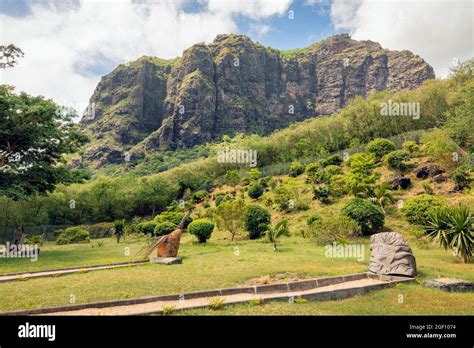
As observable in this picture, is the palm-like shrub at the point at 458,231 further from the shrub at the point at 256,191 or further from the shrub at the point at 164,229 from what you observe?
the shrub at the point at 256,191

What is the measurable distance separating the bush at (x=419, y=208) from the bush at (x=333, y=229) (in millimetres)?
4068

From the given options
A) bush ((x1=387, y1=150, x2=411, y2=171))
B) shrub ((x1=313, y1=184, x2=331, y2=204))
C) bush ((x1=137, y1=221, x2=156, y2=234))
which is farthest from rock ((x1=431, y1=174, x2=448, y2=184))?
bush ((x1=137, y1=221, x2=156, y2=234))

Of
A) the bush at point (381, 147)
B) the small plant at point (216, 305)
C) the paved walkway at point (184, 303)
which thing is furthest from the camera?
the bush at point (381, 147)

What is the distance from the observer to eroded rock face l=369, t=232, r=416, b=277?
440 inches

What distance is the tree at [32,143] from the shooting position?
21484mm

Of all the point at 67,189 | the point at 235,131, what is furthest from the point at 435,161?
the point at 235,131

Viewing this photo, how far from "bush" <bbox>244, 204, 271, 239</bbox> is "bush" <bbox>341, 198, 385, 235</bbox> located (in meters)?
6.35

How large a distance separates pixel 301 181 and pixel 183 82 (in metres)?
119

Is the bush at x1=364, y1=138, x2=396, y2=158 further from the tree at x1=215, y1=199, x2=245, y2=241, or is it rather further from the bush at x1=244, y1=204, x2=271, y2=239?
the tree at x1=215, y1=199, x2=245, y2=241

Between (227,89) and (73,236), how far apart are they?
433ft

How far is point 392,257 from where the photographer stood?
1147cm

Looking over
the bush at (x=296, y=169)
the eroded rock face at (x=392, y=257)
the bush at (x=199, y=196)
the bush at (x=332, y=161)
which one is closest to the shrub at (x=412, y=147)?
the bush at (x=332, y=161)

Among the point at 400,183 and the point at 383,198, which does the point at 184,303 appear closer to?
Result: the point at 383,198

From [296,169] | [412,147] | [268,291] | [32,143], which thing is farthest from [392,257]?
[296,169]
